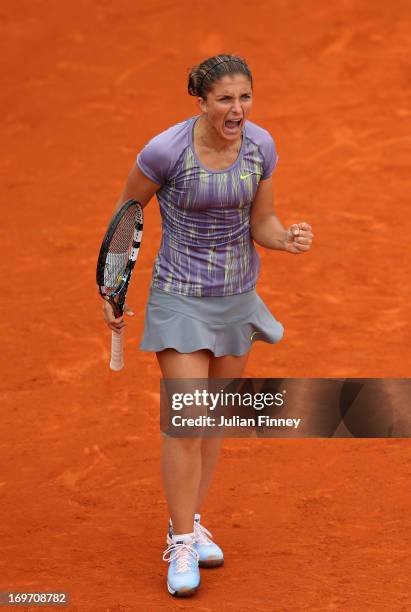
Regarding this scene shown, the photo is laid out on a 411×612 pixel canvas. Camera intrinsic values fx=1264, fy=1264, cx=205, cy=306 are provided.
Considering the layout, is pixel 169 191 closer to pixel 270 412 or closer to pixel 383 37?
pixel 270 412

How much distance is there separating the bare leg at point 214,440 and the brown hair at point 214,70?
1102 millimetres

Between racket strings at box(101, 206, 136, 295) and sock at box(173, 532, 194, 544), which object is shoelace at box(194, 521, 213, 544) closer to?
sock at box(173, 532, 194, 544)

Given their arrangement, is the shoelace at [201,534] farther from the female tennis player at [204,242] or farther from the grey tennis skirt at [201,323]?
the grey tennis skirt at [201,323]

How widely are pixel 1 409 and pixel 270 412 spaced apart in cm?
152

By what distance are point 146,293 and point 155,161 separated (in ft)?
11.9

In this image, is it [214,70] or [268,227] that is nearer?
[214,70]

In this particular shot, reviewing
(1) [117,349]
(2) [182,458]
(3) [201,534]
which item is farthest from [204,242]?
(3) [201,534]

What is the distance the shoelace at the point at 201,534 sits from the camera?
5.56 metres

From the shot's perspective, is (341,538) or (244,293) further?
(341,538)

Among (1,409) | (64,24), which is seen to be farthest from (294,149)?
(1,409)

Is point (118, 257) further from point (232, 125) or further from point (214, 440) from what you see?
point (214, 440)

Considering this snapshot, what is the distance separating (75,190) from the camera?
10.4m

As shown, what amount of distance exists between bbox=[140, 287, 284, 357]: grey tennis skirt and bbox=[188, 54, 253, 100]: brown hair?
839 millimetres

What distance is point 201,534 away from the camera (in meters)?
5.59
